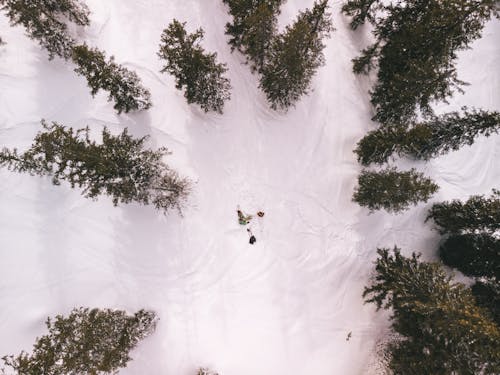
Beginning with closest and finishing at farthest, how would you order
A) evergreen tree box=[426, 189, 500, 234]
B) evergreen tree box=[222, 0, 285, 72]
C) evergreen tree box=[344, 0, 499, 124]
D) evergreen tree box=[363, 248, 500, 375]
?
evergreen tree box=[363, 248, 500, 375]
evergreen tree box=[344, 0, 499, 124]
evergreen tree box=[222, 0, 285, 72]
evergreen tree box=[426, 189, 500, 234]

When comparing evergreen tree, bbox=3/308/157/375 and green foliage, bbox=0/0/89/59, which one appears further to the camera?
green foliage, bbox=0/0/89/59

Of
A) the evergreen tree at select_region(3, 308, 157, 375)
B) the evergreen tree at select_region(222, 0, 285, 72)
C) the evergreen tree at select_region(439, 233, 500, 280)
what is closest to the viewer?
the evergreen tree at select_region(3, 308, 157, 375)

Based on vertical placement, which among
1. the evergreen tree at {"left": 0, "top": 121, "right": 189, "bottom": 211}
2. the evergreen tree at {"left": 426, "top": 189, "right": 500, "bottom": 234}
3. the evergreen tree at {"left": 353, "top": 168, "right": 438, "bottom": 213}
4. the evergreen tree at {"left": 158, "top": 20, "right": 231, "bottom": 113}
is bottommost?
the evergreen tree at {"left": 426, "top": 189, "right": 500, "bottom": 234}

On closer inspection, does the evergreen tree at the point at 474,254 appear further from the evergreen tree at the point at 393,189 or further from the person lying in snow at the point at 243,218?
the person lying in snow at the point at 243,218

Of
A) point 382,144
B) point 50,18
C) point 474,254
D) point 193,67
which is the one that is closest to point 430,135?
point 382,144

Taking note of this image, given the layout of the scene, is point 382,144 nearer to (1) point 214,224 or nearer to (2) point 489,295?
(2) point 489,295

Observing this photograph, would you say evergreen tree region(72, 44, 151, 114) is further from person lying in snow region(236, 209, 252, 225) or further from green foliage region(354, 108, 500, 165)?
Result: green foliage region(354, 108, 500, 165)

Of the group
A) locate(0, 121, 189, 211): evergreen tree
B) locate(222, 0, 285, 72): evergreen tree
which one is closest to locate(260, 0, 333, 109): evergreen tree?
locate(222, 0, 285, 72): evergreen tree
